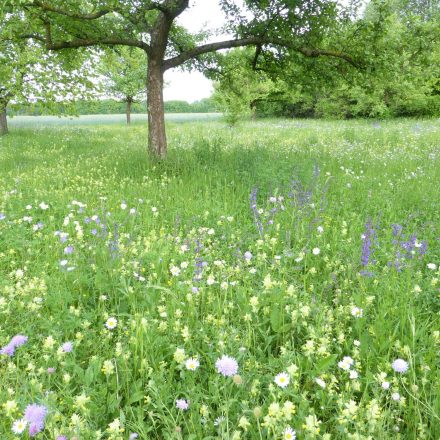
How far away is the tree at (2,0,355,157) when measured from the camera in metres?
7.52

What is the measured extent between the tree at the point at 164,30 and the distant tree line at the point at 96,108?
1.29 m

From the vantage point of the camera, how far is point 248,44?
8.47 m

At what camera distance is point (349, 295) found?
323 cm

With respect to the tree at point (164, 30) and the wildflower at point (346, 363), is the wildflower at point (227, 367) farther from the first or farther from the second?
the tree at point (164, 30)

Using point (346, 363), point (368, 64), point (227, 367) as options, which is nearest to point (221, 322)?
point (227, 367)

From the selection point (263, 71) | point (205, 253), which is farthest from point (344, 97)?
point (205, 253)

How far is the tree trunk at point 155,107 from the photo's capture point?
8.71m

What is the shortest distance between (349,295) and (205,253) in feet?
5.10

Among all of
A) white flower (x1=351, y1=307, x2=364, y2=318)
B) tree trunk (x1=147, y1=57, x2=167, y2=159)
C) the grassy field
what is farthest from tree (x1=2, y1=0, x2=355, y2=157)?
white flower (x1=351, y1=307, x2=364, y2=318)

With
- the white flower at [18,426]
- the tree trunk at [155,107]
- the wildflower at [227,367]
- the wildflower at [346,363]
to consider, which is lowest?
the wildflower at [346,363]

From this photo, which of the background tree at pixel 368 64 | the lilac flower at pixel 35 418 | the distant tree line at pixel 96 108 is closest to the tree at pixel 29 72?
the distant tree line at pixel 96 108

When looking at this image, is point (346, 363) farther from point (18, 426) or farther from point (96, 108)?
point (96, 108)

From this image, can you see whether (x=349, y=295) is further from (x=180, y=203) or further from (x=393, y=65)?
(x=393, y=65)

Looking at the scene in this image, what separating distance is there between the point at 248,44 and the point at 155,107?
259 cm
